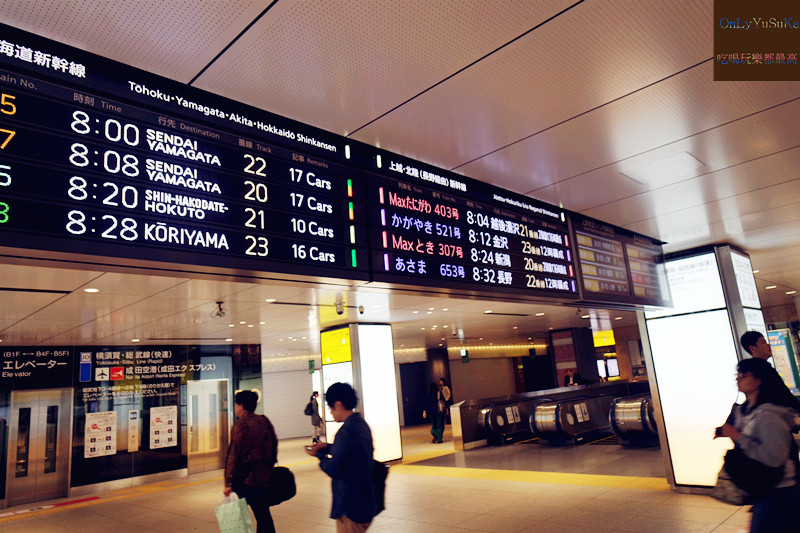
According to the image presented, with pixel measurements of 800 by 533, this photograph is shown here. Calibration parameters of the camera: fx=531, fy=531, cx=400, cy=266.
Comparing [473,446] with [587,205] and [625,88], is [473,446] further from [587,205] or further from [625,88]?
[625,88]

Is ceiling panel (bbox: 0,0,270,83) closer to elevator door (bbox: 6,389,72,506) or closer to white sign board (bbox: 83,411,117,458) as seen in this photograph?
elevator door (bbox: 6,389,72,506)

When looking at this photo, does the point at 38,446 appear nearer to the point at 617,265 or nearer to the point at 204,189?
the point at 204,189

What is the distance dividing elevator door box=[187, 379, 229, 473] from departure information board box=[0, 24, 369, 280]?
1143 centimetres

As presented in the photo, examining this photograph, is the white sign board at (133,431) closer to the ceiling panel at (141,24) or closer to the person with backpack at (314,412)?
the person with backpack at (314,412)

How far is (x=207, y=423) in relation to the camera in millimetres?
13578

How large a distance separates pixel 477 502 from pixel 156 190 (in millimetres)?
6208

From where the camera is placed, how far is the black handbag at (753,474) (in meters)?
2.84

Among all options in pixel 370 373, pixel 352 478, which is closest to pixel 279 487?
pixel 352 478

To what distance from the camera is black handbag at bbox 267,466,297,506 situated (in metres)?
4.69

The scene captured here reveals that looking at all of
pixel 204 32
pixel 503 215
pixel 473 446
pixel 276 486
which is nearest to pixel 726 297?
pixel 503 215

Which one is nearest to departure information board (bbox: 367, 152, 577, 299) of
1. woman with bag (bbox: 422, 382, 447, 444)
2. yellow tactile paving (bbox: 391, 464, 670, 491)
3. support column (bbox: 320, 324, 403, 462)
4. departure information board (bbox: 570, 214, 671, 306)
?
departure information board (bbox: 570, 214, 671, 306)

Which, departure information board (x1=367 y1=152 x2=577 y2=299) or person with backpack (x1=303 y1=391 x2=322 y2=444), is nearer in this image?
departure information board (x1=367 y1=152 x2=577 y2=299)

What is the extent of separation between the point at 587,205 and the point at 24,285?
18.8ft

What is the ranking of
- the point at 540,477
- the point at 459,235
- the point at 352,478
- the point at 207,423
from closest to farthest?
1. the point at 352,478
2. the point at 459,235
3. the point at 540,477
4. the point at 207,423
